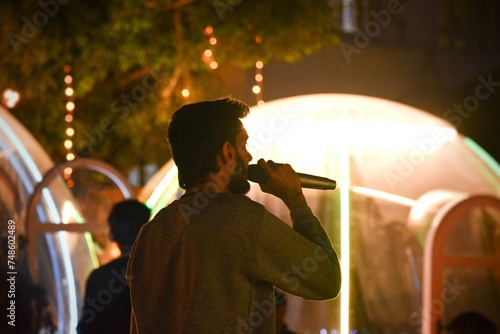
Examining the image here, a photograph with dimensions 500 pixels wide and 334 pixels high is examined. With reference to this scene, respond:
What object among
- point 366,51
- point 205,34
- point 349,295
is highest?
point 366,51

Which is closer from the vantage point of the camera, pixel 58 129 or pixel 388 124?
pixel 388 124

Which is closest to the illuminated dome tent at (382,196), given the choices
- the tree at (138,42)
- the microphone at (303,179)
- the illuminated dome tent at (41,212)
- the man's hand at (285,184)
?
the illuminated dome tent at (41,212)

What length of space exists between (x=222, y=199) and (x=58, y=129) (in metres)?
10.2

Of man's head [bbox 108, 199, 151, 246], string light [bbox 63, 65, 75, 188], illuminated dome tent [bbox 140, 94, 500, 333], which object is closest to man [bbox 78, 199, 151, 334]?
man's head [bbox 108, 199, 151, 246]

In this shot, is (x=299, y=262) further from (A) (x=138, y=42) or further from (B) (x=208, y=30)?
(A) (x=138, y=42)

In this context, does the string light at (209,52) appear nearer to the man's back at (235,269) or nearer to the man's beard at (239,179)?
the man's beard at (239,179)

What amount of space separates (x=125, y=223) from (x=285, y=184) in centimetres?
216

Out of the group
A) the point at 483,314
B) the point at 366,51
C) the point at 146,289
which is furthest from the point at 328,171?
the point at 366,51

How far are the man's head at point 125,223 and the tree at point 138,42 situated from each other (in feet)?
21.6

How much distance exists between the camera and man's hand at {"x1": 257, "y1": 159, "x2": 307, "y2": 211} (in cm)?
274

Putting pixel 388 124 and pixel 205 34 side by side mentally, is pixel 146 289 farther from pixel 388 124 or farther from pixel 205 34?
pixel 205 34

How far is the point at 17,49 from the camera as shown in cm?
1098

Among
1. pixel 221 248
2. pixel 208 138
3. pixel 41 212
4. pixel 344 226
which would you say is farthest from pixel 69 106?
pixel 221 248

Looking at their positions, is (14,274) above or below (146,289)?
above
